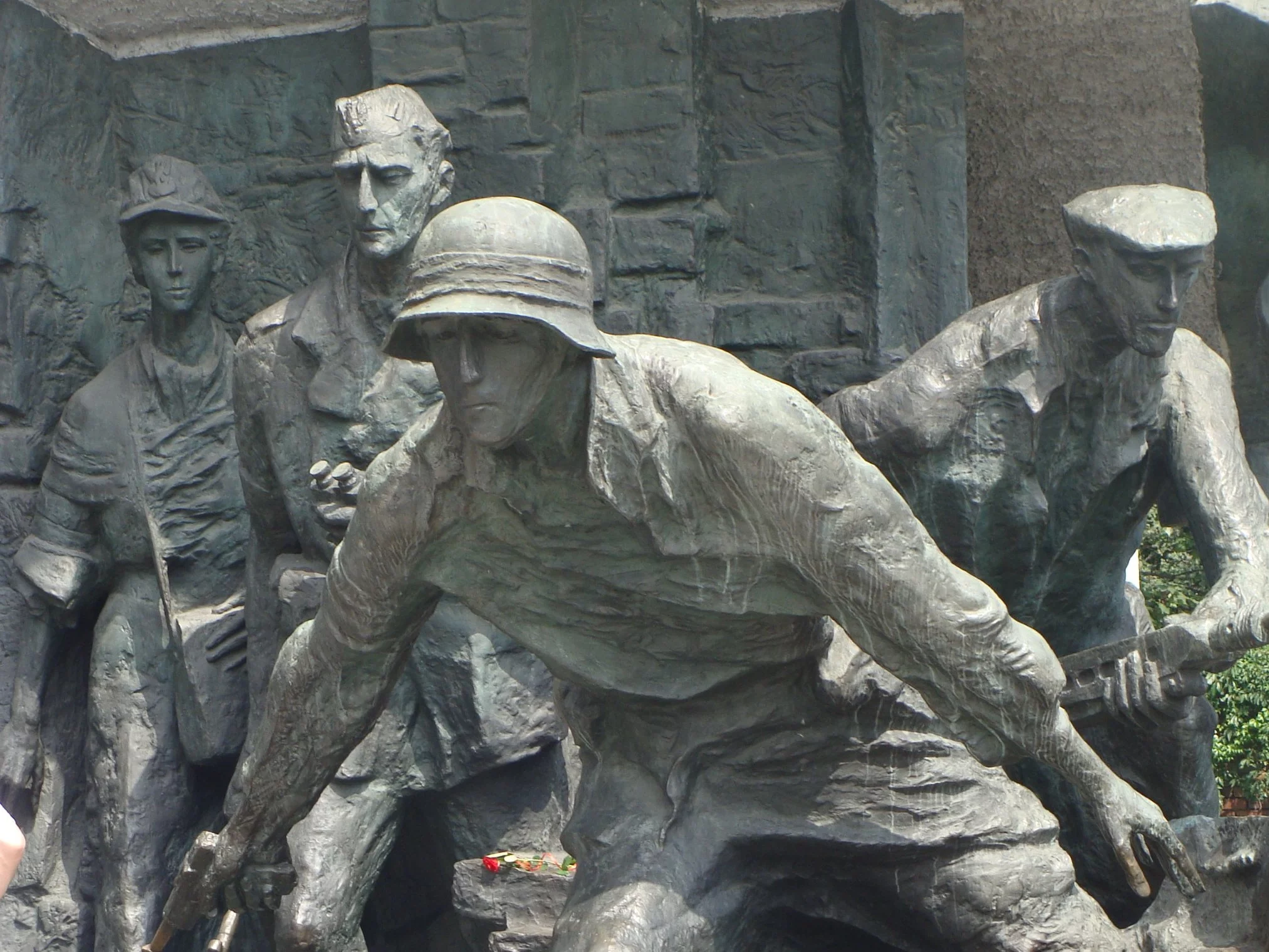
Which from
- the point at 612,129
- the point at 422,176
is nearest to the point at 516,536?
the point at 422,176

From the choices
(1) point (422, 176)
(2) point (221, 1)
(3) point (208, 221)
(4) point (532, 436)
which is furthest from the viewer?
(2) point (221, 1)

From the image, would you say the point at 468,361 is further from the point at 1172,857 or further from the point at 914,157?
the point at 914,157

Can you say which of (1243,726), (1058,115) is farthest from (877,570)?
(1243,726)

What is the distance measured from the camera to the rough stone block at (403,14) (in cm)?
663

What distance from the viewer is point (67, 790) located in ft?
22.0

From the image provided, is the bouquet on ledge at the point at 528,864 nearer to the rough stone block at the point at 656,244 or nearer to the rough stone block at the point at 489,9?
the rough stone block at the point at 656,244

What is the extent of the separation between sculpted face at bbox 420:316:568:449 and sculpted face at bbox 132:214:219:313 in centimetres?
263

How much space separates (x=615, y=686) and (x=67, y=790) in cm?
278

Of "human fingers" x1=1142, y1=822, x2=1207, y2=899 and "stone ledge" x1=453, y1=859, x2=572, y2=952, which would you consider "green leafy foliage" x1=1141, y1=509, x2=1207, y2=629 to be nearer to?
"stone ledge" x1=453, y1=859, x2=572, y2=952

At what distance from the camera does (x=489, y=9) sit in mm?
6586

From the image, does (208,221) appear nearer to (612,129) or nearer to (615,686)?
(612,129)

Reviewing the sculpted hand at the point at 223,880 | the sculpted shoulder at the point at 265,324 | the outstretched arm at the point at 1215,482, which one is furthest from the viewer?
the sculpted shoulder at the point at 265,324

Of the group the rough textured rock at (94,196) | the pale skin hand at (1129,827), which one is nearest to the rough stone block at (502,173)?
the rough textured rock at (94,196)

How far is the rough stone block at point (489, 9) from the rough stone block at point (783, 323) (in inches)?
39.3
